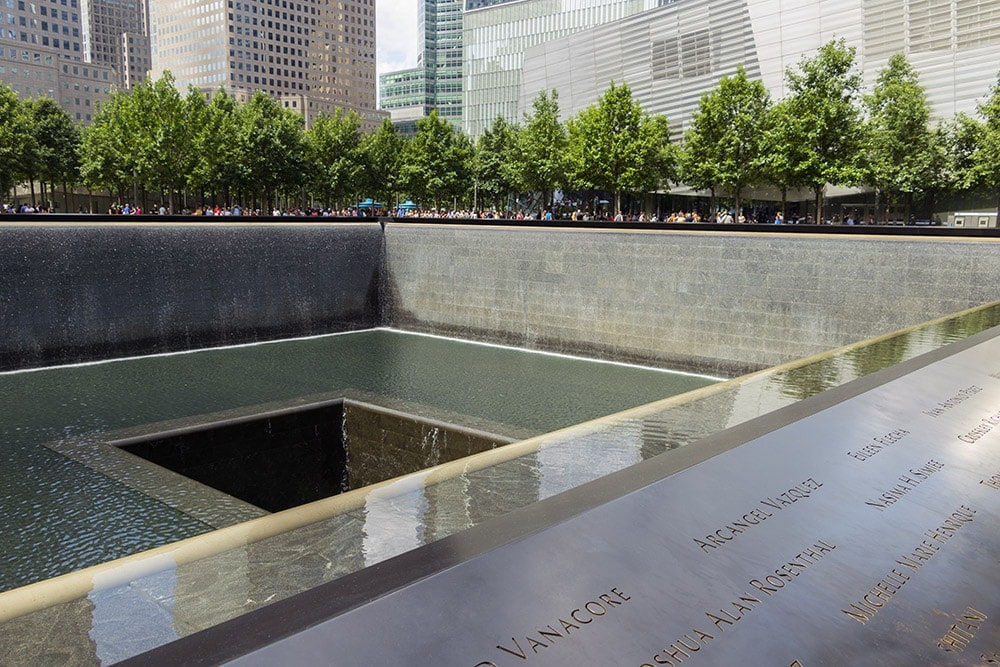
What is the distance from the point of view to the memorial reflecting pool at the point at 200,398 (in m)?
6.37

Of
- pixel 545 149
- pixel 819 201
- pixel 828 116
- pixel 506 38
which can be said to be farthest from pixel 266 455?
pixel 506 38

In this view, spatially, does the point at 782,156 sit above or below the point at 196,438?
above

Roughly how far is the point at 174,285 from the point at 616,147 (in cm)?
2479

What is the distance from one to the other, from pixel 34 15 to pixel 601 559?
121183 mm

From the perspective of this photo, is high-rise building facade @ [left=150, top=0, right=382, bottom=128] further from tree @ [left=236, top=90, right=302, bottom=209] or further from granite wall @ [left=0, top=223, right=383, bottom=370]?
granite wall @ [left=0, top=223, right=383, bottom=370]

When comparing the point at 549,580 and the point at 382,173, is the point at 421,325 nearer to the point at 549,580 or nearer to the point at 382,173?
the point at 549,580

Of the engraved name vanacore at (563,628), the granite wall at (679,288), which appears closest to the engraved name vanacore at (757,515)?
the engraved name vanacore at (563,628)

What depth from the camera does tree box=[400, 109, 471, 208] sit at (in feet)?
152

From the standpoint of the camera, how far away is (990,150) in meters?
27.1

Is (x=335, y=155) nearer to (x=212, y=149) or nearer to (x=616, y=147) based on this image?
(x=212, y=149)

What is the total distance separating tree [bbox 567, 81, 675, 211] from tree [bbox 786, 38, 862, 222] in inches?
352

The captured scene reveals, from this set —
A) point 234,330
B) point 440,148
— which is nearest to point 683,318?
point 234,330

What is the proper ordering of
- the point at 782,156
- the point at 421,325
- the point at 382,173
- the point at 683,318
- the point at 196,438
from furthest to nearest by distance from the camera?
the point at 382,173
the point at 782,156
the point at 421,325
the point at 683,318
the point at 196,438

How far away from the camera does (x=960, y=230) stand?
13.3m
